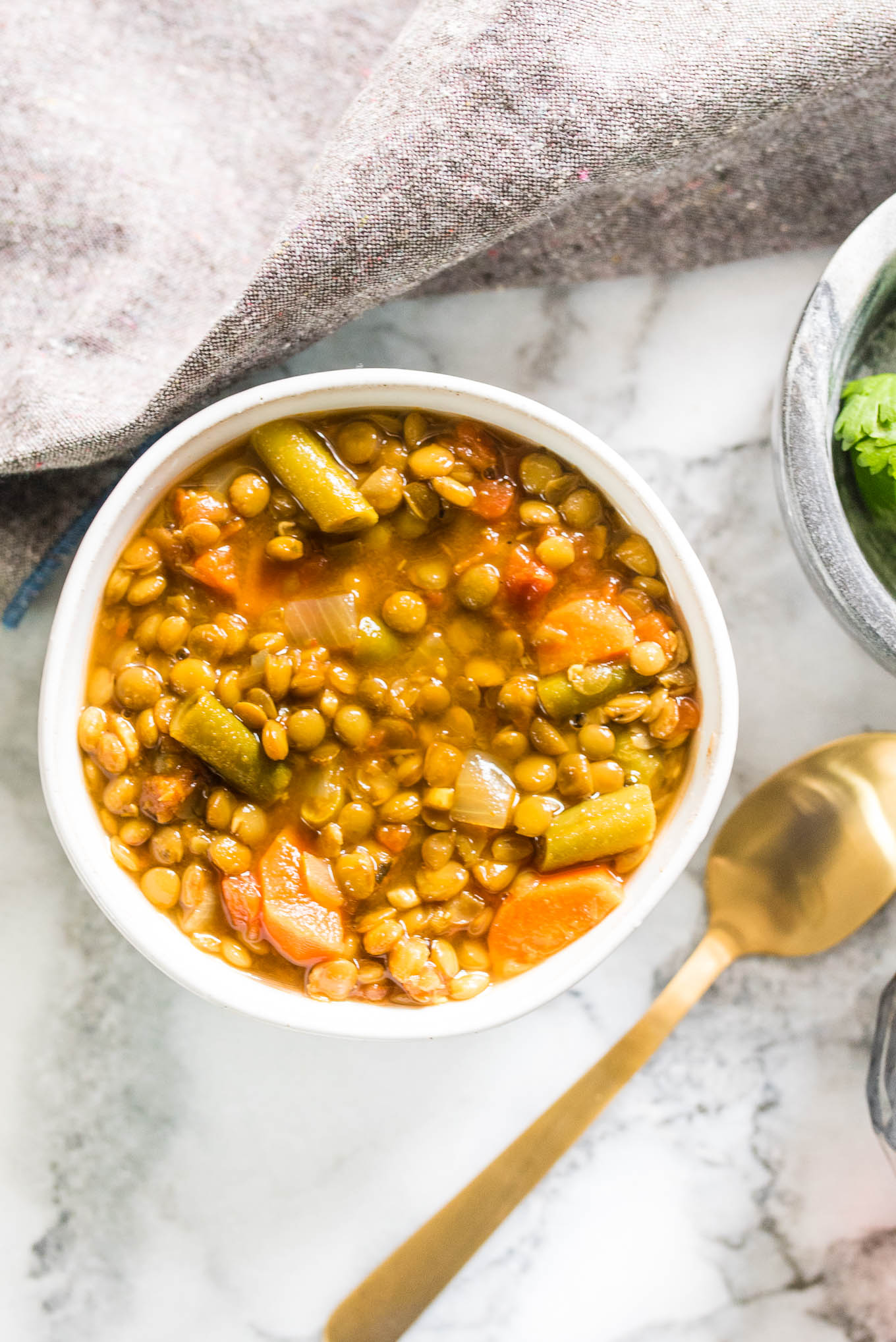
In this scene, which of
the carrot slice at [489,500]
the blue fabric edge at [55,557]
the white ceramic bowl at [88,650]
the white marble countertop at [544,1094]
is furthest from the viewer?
the white marble countertop at [544,1094]

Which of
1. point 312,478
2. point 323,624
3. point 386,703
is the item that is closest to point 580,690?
point 386,703

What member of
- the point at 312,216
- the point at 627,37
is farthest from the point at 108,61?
the point at 627,37

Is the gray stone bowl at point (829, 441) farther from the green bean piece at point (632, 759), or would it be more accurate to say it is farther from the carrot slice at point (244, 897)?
the carrot slice at point (244, 897)

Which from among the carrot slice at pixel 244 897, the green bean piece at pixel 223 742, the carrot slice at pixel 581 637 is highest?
the carrot slice at pixel 581 637

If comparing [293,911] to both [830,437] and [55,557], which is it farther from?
[830,437]

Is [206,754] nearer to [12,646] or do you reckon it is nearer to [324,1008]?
[324,1008]

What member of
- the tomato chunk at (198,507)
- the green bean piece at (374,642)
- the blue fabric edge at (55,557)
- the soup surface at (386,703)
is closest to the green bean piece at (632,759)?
the soup surface at (386,703)
